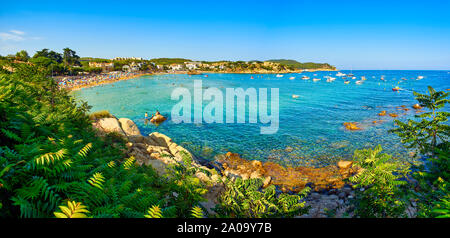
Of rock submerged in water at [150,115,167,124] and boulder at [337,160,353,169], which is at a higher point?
rock submerged in water at [150,115,167,124]

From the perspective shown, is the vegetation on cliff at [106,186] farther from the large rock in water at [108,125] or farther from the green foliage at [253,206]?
the large rock in water at [108,125]

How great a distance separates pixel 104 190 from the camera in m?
3.85

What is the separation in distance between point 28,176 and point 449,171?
1416 cm

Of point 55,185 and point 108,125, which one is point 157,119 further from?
point 55,185

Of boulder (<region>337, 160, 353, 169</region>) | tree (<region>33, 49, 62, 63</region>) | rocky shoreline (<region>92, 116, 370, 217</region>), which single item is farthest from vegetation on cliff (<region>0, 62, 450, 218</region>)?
tree (<region>33, 49, 62, 63</region>)

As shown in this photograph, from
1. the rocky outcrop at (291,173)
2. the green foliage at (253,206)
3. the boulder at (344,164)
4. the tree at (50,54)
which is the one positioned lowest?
the rocky outcrop at (291,173)

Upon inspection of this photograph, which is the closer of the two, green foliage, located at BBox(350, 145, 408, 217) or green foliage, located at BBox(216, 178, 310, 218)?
green foliage, located at BBox(216, 178, 310, 218)

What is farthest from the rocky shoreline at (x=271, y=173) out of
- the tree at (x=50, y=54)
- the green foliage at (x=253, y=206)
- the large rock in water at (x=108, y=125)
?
the tree at (x=50, y=54)

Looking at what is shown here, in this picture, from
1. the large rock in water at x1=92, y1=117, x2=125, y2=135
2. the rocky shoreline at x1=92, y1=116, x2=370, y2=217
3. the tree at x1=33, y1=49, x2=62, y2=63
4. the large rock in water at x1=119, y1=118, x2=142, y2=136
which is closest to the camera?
the rocky shoreline at x1=92, y1=116, x2=370, y2=217

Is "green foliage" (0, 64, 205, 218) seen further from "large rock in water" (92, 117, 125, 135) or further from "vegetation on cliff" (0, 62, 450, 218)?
"large rock in water" (92, 117, 125, 135)

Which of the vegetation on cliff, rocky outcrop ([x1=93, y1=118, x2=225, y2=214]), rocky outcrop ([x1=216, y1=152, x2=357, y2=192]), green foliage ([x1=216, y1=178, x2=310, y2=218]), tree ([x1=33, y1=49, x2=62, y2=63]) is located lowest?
rocky outcrop ([x1=216, y1=152, x2=357, y2=192])

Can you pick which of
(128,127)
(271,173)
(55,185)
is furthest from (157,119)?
(55,185)

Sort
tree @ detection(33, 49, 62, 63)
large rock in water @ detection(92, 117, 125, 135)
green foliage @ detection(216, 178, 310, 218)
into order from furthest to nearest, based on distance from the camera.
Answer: tree @ detection(33, 49, 62, 63) → large rock in water @ detection(92, 117, 125, 135) → green foliage @ detection(216, 178, 310, 218)
